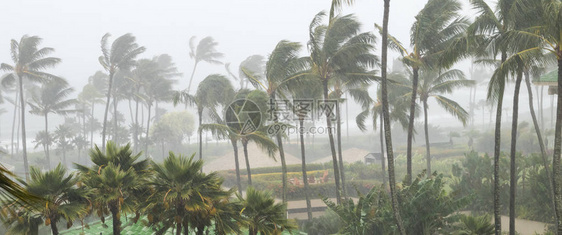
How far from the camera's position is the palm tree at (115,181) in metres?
10.2

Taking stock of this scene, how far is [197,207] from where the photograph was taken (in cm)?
992

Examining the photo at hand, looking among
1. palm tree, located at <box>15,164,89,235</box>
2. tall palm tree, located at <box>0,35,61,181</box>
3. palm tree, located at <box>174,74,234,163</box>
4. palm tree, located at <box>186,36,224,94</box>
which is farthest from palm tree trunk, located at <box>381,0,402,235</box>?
palm tree, located at <box>186,36,224,94</box>

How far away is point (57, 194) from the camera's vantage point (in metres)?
10.2

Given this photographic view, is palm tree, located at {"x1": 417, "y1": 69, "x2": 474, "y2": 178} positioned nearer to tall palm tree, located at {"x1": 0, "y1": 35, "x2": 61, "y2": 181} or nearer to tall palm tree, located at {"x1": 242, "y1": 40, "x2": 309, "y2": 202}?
tall palm tree, located at {"x1": 242, "y1": 40, "x2": 309, "y2": 202}

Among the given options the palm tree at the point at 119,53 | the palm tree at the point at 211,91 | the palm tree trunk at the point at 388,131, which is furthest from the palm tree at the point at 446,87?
the palm tree at the point at 119,53

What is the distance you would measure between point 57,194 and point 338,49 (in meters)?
12.3

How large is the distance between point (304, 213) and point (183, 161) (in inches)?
617

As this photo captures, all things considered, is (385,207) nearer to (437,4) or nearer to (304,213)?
(437,4)

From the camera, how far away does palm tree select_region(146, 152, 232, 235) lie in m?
10.2

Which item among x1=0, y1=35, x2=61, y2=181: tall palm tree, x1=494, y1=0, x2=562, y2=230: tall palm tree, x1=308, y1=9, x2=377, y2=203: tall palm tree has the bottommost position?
x1=494, y1=0, x2=562, y2=230: tall palm tree

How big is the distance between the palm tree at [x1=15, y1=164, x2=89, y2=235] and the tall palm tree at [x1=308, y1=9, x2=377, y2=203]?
33.8ft

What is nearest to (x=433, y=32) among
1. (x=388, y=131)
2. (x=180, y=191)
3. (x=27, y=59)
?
(x=388, y=131)

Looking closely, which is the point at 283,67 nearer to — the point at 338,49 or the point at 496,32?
the point at 338,49

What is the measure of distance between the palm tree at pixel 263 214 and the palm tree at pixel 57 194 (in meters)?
4.03
